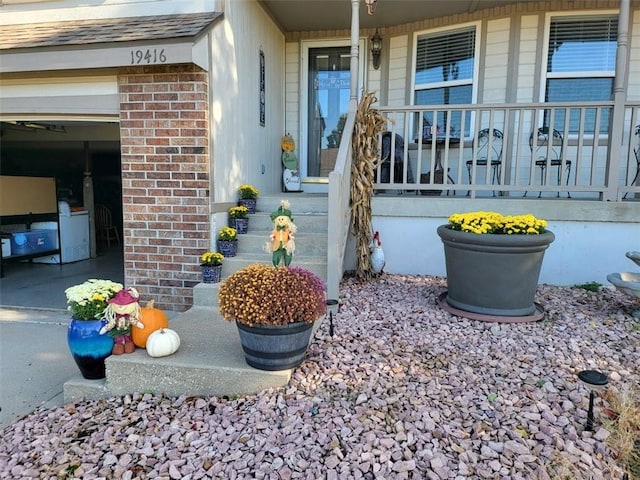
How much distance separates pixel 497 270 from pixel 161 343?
2561mm

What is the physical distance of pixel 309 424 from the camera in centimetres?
209

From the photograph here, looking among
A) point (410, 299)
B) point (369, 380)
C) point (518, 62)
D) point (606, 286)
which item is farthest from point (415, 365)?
point (518, 62)

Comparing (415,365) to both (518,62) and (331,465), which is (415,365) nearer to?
(331,465)

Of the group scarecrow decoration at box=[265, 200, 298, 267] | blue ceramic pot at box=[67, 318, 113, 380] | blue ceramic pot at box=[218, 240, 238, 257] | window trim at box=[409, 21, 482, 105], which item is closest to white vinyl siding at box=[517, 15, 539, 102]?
window trim at box=[409, 21, 482, 105]

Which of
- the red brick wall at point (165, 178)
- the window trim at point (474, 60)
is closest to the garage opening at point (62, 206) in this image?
the red brick wall at point (165, 178)

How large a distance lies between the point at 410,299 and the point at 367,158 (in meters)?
1.49

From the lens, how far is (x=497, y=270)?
3.46 m

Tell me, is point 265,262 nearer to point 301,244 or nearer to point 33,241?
point 301,244

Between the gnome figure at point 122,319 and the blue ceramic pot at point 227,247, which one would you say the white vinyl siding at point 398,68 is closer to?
the blue ceramic pot at point 227,247

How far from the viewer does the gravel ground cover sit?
1.84 meters

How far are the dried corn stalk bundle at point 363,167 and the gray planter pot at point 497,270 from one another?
1020 mm

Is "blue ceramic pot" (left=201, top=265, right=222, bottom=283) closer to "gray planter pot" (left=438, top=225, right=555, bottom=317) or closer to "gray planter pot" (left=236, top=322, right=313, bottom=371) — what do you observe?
"gray planter pot" (left=236, top=322, right=313, bottom=371)

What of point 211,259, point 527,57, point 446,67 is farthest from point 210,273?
point 527,57

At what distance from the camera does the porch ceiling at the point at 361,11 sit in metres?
5.30
